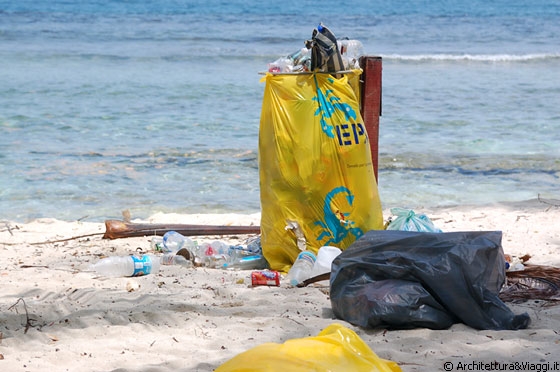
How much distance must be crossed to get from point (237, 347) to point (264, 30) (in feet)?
75.3

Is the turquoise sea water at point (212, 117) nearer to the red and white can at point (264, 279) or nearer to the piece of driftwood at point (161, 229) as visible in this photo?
the piece of driftwood at point (161, 229)

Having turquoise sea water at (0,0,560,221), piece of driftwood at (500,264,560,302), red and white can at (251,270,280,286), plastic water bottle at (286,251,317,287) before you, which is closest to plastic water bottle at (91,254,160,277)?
red and white can at (251,270,280,286)

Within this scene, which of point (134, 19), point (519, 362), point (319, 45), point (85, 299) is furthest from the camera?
point (134, 19)

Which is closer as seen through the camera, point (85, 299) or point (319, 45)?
point (85, 299)

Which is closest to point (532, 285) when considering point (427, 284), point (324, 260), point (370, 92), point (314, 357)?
point (427, 284)

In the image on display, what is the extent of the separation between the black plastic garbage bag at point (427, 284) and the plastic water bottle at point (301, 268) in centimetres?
67

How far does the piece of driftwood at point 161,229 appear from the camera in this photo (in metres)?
5.19

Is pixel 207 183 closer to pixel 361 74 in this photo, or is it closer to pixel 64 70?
pixel 361 74

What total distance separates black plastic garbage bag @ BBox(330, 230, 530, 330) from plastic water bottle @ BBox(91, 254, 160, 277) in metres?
1.30

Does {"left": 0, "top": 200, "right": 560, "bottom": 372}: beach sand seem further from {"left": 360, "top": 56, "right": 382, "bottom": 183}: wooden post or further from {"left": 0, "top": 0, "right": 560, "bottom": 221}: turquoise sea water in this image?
{"left": 0, "top": 0, "right": 560, "bottom": 221}: turquoise sea water

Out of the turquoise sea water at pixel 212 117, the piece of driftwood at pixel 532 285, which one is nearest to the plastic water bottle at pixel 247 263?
the piece of driftwood at pixel 532 285

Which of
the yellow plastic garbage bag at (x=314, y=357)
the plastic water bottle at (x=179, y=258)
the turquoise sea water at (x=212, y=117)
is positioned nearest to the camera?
the yellow plastic garbage bag at (x=314, y=357)

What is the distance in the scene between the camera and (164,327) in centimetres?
330

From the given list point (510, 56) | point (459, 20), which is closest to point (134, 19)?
point (459, 20)
